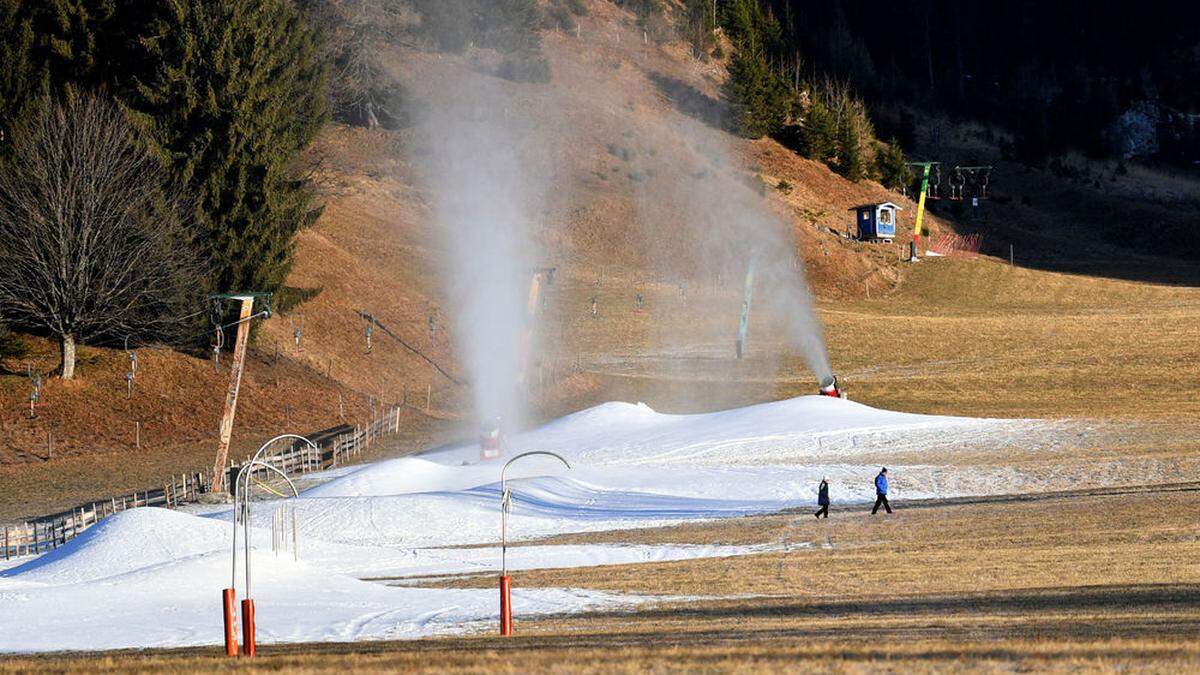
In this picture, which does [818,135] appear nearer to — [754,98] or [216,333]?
[754,98]

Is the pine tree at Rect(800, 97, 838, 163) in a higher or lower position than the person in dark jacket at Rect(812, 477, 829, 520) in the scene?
higher

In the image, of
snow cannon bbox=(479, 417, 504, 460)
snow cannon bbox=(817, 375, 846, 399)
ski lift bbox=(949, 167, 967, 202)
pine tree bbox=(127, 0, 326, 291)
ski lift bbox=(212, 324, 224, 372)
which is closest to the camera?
snow cannon bbox=(479, 417, 504, 460)

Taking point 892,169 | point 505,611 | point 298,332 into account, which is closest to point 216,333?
point 298,332

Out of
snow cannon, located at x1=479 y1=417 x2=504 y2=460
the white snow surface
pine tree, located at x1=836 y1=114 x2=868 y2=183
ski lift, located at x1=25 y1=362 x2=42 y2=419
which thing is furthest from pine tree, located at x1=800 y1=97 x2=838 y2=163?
ski lift, located at x1=25 y1=362 x2=42 y2=419

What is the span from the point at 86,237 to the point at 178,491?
16.8m

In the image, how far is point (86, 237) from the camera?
63.4 meters

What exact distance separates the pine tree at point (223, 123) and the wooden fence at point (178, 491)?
9.61 meters

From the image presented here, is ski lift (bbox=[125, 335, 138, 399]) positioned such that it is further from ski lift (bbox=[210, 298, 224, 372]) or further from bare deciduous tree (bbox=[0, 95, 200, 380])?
ski lift (bbox=[210, 298, 224, 372])

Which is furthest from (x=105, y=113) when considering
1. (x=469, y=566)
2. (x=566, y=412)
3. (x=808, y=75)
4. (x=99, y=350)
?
(x=808, y=75)

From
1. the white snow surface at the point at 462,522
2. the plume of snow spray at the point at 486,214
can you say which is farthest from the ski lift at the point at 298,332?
the white snow surface at the point at 462,522

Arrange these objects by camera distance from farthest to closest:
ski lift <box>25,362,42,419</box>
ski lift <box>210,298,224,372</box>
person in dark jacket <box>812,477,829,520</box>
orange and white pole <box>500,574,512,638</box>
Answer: ski lift <box>210,298,224,372</box> → ski lift <box>25,362,42,419</box> → person in dark jacket <box>812,477,829,520</box> → orange and white pole <box>500,574,512,638</box>

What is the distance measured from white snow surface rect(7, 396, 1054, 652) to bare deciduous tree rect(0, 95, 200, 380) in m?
15.7

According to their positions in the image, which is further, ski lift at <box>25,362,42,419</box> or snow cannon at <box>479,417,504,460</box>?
ski lift at <box>25,362,42,419</box>

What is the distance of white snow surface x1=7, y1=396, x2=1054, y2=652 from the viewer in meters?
29.3
